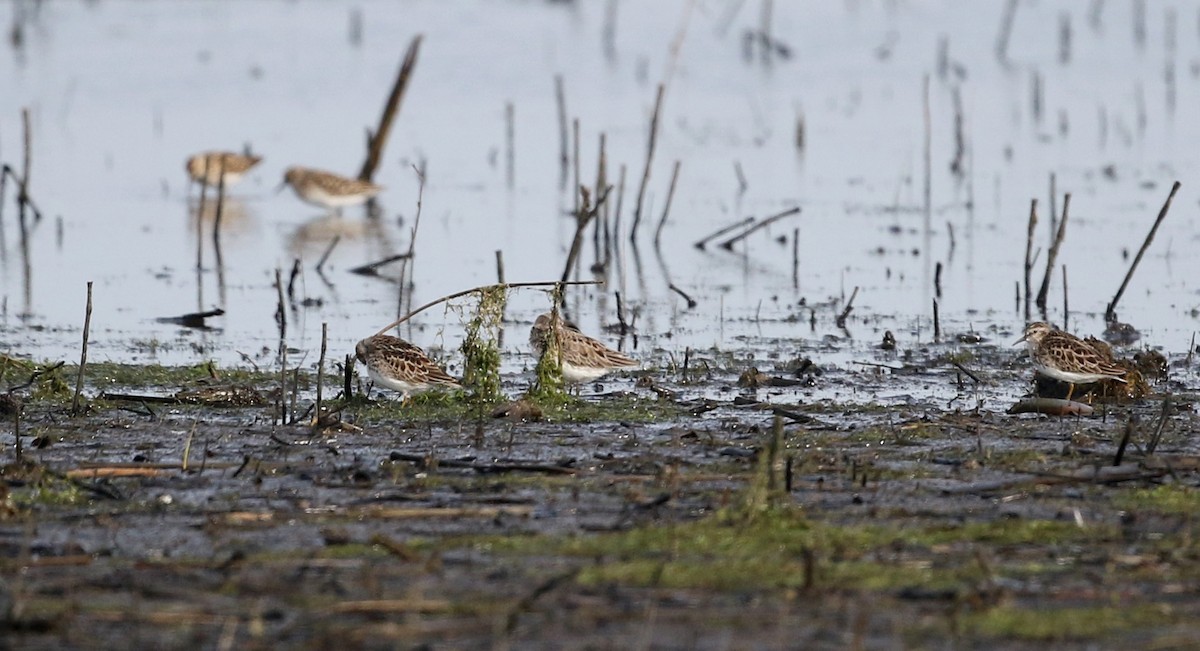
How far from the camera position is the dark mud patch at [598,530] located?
18.1 ft

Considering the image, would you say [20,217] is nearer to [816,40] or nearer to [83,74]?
[83,74]

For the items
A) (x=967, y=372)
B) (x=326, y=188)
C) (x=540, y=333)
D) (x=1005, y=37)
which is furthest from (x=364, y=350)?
(x=1005, y=37)

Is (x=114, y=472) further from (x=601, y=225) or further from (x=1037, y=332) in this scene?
(x=601, y=225)

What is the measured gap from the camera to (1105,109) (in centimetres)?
2509

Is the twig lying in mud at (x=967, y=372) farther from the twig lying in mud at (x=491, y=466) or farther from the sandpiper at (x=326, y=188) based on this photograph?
the sandpiper at (x=326, y=188)

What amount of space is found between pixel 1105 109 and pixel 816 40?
8949 mm

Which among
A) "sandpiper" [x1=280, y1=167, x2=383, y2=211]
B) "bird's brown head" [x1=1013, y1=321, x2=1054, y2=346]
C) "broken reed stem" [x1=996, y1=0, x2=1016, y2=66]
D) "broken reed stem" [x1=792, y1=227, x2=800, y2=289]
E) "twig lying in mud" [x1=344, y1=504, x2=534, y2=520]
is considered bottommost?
"twig lying in mud" [x1=344, y1=504, x2=534, y2=520]

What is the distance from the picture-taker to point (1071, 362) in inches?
406

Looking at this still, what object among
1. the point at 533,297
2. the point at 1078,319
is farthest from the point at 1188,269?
the point at 533,297

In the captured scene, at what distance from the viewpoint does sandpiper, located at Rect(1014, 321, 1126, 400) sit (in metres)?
10.3

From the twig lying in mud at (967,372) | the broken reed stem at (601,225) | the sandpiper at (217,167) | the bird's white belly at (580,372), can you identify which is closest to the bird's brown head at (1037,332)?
the twig lying in mud at (967,372)

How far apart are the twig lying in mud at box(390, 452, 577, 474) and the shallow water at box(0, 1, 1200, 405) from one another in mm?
3965

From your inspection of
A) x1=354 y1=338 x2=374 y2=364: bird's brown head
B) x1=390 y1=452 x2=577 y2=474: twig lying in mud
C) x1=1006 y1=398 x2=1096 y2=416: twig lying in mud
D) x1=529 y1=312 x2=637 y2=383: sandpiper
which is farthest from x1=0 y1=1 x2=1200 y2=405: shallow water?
x1=390 y1=452 x2=577 y2=474: twig lying in mud

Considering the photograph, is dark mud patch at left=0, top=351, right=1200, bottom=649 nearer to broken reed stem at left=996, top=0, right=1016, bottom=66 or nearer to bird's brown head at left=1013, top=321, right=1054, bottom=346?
bird's brown head at left=1013, top=321, right=1054, bottom=346
